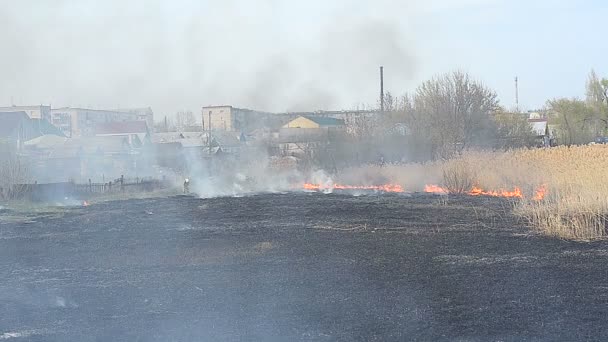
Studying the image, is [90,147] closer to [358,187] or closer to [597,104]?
[358,187]

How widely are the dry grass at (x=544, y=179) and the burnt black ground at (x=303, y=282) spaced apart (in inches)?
39.5

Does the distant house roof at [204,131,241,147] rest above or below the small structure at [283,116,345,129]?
below

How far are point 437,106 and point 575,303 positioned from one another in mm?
37452

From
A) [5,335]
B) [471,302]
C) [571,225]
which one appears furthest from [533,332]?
[571,225]

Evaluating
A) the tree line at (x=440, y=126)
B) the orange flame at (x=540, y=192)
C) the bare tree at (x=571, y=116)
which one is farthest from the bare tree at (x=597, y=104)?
the orange flame at (x=540, y=192)

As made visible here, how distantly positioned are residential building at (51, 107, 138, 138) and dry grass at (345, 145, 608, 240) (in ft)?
56.8

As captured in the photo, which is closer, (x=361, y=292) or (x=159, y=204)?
(x=361, y=292)

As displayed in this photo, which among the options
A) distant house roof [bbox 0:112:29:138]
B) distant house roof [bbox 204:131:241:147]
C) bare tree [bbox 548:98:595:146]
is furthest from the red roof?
bare tree [bbox 548:98:595:146]

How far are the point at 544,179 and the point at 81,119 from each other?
3369 cm

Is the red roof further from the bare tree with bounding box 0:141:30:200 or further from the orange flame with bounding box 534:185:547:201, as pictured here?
the orange flame with bounding box 534:185:547:201

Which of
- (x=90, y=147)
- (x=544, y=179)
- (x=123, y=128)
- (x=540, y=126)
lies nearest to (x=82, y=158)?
(x=90, y=147)

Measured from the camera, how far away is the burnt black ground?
305 inches

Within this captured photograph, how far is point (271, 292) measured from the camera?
999 cm

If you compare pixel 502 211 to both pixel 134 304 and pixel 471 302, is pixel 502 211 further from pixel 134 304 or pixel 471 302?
pixel 134 304
